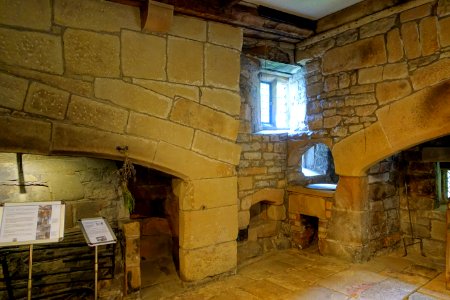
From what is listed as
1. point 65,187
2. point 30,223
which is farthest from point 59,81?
point 65,187

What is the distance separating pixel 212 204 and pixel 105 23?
1.93 m

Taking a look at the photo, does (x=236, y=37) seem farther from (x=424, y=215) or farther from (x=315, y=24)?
(x=424, y=215)

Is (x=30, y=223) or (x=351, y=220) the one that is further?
(x=351, y=220)

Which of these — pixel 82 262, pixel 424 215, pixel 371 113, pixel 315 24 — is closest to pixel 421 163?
pixel 424 215

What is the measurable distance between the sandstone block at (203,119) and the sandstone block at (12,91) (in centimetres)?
117

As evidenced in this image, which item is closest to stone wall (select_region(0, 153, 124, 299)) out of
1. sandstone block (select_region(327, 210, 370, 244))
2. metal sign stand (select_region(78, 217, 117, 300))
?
metal sign stand (select_region(78, 217, 117, 300))

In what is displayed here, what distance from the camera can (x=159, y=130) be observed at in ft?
9.03

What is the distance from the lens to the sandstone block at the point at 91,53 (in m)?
2.37

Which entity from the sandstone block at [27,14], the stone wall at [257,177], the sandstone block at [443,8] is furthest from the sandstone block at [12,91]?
the sandstone block at [443,8]

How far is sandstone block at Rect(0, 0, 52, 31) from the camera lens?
2.13 meters

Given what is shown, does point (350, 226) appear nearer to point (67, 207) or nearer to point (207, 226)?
point (207, 226)

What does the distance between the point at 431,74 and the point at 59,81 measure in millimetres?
3276

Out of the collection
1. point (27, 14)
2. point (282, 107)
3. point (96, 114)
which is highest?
point (27, 14)

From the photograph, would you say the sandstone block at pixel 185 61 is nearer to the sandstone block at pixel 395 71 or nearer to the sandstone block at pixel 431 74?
the sandstone block at pixel 395 71
